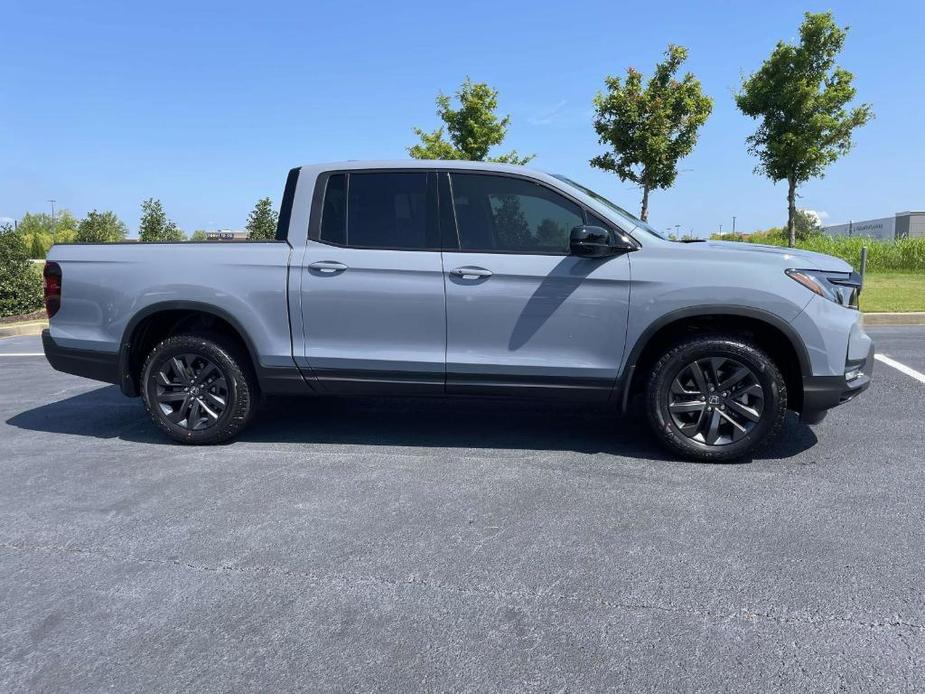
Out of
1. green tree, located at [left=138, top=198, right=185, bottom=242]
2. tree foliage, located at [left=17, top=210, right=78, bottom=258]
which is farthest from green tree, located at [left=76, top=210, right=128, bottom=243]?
tree foliage, located at [left=17, top=210, right=78, bottom=258]

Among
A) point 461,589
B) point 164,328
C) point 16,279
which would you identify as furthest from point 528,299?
point 16,279

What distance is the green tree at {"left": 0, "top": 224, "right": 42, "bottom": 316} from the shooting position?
43.1 ft

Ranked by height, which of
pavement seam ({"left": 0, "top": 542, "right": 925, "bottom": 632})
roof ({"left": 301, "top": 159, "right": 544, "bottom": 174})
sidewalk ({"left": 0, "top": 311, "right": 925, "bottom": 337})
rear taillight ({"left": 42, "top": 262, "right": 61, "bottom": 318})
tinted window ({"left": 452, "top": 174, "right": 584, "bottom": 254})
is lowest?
pavement seam ({"left": 0, "top": 542, "right": 925, "bottom": 632})

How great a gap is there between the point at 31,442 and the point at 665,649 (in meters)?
4.73

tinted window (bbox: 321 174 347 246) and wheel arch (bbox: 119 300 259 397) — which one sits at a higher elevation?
tinted window (bbox: 321 174 347 246)

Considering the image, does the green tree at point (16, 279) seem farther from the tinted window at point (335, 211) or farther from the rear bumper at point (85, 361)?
the tinted window at point (335, 211)

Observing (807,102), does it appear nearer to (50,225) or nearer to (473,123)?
(473,123)

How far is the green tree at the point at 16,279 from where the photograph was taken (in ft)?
43.1

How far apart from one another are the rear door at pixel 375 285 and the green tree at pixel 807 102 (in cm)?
1792

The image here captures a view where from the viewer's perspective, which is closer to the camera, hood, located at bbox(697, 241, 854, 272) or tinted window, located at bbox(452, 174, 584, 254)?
hood, located at bbox(697, 241, 854, 272)

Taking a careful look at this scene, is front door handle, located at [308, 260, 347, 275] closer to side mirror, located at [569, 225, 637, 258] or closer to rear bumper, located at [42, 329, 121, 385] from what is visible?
side mirror, located at [569, 225, 637, 258]

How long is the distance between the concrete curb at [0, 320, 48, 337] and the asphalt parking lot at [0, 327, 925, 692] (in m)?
8.70

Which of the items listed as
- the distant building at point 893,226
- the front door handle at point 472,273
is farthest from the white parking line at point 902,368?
the distant building at point 893,226

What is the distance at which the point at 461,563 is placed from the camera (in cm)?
290
